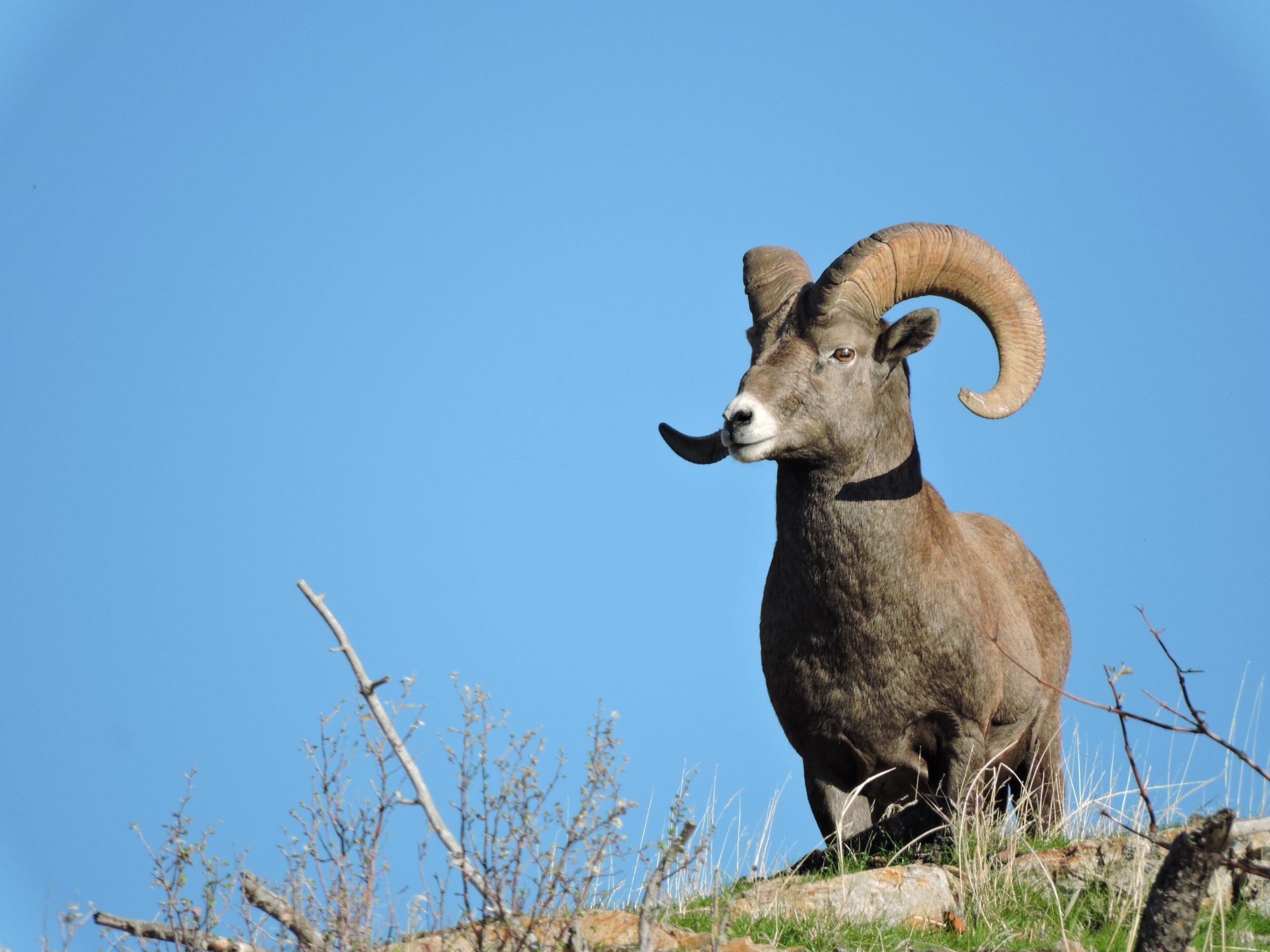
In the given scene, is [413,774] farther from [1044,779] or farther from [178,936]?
[1044,779]

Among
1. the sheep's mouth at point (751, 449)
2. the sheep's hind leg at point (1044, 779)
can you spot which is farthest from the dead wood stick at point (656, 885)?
the sheep's hind leg at point (1044, 779)

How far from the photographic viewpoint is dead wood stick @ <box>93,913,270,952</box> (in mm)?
5801

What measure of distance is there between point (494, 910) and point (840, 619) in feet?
11.7

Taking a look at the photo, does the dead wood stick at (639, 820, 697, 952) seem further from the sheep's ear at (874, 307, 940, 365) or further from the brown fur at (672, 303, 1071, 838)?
the sheep's ear at (874, 307, 940, 365)

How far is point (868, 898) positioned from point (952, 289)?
12.3 ft

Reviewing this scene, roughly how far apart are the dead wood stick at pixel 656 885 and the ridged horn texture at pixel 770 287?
3943 millimetres

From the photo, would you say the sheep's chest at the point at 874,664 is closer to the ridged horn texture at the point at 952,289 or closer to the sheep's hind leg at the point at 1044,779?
the sheep's hind leg at the point at 1044,779

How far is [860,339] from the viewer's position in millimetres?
8492

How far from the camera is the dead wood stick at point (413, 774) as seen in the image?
5.42 m

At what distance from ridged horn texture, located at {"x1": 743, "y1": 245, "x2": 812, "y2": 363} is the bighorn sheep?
22 mm

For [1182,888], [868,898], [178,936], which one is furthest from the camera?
[868,898]

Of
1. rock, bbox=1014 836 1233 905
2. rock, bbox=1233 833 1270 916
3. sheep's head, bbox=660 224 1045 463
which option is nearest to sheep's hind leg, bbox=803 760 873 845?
rock, bbox=1014 836 1233 905

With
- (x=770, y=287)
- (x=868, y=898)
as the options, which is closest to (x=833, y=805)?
(x=868, y=898)

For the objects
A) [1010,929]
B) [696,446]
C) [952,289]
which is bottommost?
[1010,929]
